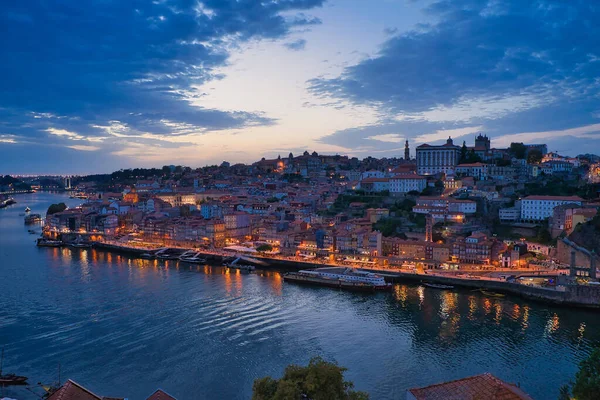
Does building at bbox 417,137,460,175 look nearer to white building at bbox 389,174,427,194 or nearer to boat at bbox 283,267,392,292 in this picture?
white building at bbox 389,174,427,194

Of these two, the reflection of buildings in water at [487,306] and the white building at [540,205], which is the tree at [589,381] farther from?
→ the white building at [540,205]

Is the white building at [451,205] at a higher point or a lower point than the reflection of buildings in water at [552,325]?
higher

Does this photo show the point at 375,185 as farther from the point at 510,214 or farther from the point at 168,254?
the point at 168,254

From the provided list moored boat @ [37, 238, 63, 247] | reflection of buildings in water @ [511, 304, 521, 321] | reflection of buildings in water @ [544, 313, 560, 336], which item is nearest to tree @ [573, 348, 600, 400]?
reflection of buildings in water @ [544, 313, 560, 336]

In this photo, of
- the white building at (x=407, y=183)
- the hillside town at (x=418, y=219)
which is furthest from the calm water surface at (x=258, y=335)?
the white building at (x=407, y=183)

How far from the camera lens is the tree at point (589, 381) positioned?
215 inches

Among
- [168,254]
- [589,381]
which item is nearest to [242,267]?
[168,254]

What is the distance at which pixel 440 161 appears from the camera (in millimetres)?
33906

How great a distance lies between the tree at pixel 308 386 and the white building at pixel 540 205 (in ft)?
65.6

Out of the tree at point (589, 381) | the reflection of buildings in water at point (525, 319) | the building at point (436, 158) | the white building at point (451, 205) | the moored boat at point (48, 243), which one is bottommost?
the reflection of buildings in water at point (525, 319)

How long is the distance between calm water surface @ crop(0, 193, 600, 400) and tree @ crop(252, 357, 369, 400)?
316 centimetres

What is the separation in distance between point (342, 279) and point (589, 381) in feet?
40.6

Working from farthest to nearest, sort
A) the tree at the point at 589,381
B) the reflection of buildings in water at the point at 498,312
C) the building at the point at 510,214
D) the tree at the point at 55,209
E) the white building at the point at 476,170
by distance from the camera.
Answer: the tree at the point at 55,209 → the white building at the point at 476,170 → the building at the point at 510,214 → the reflection of buildings in water at the point at 498,312 → the tree at the point at 589,381

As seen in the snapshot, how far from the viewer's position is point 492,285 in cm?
1636
